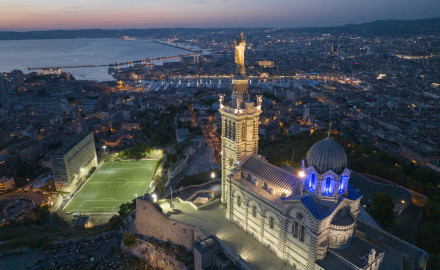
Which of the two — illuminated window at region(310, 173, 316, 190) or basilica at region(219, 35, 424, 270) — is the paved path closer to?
basilica at region(219, 35, 424, 270)

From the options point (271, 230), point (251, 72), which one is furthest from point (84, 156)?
point (251, 72)

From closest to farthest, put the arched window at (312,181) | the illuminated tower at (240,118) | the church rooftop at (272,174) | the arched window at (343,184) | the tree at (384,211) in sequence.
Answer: the arched window at (343,184) < the arched window at (312,181) < the church rooftop at (272,174) < the illuminated tower at (240,118) < the tree at (384,211)

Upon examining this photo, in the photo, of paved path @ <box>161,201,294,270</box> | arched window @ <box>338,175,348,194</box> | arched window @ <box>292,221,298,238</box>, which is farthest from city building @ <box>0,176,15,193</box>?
arched window @ <box>338,175,348,194</box>

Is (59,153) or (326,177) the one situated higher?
(326,177)

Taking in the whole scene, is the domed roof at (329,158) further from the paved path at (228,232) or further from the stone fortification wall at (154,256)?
the stone fortification wall at (154,256)

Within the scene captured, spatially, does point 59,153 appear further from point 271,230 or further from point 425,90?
point 425,90

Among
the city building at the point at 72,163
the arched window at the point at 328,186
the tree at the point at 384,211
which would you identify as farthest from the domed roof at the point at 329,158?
the city building at the point at 72,163
